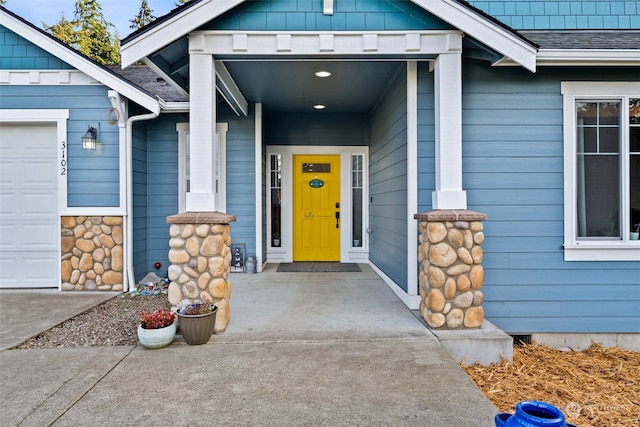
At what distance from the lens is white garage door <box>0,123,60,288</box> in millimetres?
5320

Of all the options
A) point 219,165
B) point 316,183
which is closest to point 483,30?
point 219,165

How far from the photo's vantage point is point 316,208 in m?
7.60

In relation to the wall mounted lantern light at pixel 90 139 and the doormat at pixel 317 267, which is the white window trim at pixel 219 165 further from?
the doormat at pixel 317 267

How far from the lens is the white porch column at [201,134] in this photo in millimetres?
3551

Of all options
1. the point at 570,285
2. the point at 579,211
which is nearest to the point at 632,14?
the point at 579,211

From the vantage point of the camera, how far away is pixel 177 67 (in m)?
4.23

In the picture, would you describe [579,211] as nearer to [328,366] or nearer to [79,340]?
[328,366]

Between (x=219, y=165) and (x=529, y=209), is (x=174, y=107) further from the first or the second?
(x=529, y=209)

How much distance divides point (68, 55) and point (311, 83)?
311 centimetres

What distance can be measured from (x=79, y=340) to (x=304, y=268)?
3823 mm

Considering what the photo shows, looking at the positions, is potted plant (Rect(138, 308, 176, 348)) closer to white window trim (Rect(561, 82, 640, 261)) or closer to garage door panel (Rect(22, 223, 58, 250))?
garage door panel (Rect(22, 223, 58, 250))

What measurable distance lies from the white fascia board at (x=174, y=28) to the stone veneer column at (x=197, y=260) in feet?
4.93

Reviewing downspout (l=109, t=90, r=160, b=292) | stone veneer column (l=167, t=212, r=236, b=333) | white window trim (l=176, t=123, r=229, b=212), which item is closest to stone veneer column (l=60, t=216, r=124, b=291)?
downspout (l=109, t=90, r=160, b=292)

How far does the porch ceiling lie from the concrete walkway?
2.73 m
